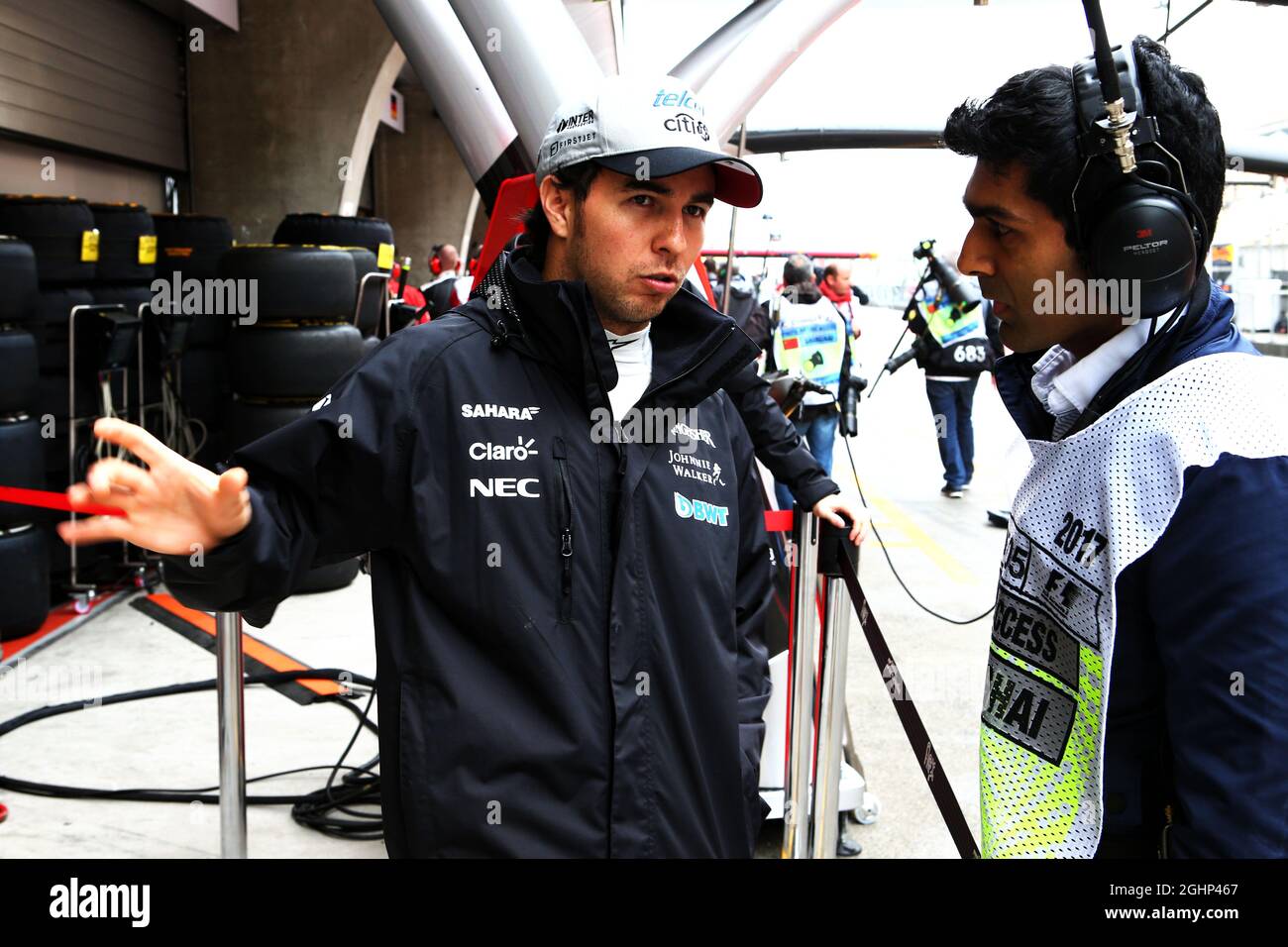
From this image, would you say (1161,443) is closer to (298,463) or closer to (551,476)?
(551,476)

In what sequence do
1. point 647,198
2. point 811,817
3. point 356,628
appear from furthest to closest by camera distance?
point 356,628
point 811,817
point 647,198

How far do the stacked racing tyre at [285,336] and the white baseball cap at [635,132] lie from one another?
5420 mm

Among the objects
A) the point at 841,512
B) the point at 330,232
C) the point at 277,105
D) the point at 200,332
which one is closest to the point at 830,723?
the point at 841,512

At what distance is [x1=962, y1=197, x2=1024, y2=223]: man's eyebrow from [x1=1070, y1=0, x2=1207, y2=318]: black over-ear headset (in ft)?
0.26

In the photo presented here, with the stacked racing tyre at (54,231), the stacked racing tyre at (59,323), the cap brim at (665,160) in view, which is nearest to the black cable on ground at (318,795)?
the stacked racing tyre at (59,323)

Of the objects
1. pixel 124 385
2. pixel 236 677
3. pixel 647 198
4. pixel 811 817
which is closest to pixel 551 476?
pixel 647 198

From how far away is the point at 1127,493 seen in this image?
51.8 inches

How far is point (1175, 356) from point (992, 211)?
1.01 ft

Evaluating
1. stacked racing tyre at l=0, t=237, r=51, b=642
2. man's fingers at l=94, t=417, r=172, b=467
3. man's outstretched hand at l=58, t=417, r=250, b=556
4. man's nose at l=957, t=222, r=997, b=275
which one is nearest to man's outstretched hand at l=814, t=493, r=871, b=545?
man's nose at l=957, t=222, r=997, b=275

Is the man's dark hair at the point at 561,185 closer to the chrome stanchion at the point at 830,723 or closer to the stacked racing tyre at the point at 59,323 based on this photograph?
the chrome stanchion at the point at 830,723

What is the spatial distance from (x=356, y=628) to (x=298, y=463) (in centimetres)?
524

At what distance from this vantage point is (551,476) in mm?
1852

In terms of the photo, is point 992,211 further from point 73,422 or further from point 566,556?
point 73,422

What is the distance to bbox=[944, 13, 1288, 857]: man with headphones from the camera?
1178 mm
